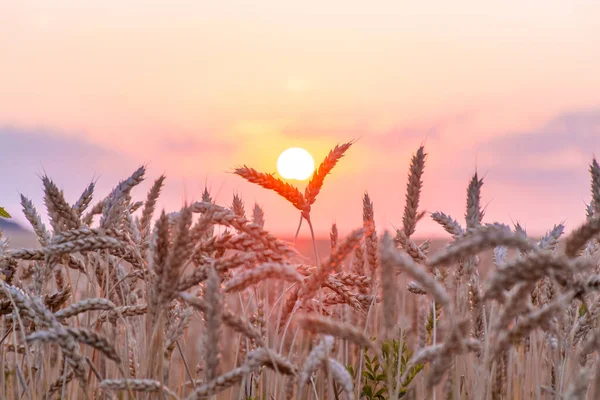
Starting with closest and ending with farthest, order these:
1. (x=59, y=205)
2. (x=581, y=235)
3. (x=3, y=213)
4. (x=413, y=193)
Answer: (x=581, y=235) < (x=59, y=205) < (x=3, y=213) < (x=413, y=193)

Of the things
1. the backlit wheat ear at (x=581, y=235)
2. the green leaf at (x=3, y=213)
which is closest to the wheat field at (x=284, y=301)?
the backlit wheat ear at (x=581, y=235)

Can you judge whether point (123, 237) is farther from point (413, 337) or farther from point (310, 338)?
point (413, 337)

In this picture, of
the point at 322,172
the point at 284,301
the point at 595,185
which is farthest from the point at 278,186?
the point at 595,185

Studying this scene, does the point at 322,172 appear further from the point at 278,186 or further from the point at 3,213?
the point at 3,213

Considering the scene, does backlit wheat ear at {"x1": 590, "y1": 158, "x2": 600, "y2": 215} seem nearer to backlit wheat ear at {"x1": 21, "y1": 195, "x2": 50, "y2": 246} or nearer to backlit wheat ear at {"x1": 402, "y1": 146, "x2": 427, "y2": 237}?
backlit wheat ear at {"x1": 402, "y1": 146, "x2": 427, "y2": 237}

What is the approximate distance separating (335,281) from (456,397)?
119 centimetres

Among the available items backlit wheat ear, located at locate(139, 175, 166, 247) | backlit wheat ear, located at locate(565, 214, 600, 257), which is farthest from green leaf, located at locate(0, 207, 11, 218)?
backlit wheat ear, located at locate(565, 214, 600, 257)

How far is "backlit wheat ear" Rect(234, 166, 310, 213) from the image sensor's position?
3467 mm

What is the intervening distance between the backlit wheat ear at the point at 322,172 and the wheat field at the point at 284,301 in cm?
1

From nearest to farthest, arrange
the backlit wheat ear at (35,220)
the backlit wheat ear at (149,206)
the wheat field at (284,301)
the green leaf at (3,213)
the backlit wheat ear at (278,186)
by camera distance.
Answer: the wheat field at (284,301), the backlit wheat ear at (278,186), the green leaf at (3,213), the backlit wheat ear at (35,220), the backlit wheat ear at (149,206)

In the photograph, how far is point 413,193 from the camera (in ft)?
13.9

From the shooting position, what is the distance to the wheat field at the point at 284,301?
2.00m

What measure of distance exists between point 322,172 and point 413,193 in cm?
76

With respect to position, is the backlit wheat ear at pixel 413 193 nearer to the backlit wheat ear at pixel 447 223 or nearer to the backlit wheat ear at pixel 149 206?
the backlit wheat ear at pixel 447 223
